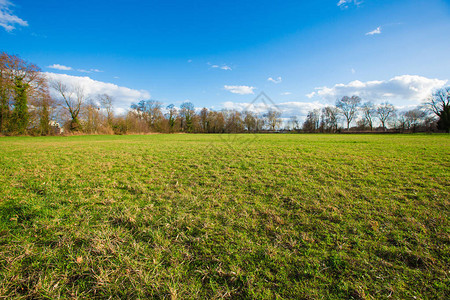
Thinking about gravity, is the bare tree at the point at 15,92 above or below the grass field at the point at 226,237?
above

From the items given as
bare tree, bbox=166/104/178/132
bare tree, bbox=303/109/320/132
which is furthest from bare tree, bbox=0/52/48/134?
bare tree, bbox=303/109/320/132

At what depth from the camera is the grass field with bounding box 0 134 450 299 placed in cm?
236

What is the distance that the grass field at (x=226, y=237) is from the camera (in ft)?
7.73

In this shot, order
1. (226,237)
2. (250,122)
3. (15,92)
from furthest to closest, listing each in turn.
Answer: (250,122)
(15,92)
(226,237)

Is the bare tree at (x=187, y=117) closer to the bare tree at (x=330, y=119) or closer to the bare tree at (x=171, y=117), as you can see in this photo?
the bare tree at (x=171, y=117)

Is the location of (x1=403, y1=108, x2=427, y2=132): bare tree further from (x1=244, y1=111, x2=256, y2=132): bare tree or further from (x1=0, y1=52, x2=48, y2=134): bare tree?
(x1=0, y1=52, x2=48, y2=134): bare tree

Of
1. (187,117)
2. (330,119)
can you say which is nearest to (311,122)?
(330,119)

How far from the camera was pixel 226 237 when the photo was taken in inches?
132

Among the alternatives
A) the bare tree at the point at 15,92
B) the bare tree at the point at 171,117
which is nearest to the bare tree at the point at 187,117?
the bare tree at the point at 171,117

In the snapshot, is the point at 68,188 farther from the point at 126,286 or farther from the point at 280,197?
the point at 280,197

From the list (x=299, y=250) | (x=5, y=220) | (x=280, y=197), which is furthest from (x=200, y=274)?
(x=5, y=220)

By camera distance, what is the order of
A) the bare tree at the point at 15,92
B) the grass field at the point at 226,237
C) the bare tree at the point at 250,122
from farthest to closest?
the bare tree at the point at 250,122 → the bare tree at the point at 15,92 → the grass field at the point at 226,237

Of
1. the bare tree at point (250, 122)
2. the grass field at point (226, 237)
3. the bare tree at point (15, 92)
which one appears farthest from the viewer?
the bare tree at point (250, 122)

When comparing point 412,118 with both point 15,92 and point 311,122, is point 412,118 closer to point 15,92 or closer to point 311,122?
point 311,122
